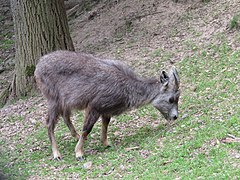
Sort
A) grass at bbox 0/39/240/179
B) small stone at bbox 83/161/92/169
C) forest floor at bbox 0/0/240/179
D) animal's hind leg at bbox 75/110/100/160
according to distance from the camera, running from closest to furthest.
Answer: grass at bbox 0/39/240/179
forest floor at bbox 0/0/240/179
small stone at bbox 83/161/92/169
animal's hind leg at bbox 75/110/100/160

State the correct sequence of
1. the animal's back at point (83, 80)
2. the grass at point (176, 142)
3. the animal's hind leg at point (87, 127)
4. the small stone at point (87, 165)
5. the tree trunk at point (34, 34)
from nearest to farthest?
the grass at point (176, 142) < the small stone at point (87, 165) < the animal's hind leg at point (87, 127) < the animal's back at point (83, 80) < the tree trunk at point (34, 34)

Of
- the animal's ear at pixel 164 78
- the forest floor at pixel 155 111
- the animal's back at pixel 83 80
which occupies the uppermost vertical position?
the animal's back at pixel 83 80

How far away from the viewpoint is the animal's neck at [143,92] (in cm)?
775

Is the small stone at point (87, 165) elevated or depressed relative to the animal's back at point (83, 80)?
depressed

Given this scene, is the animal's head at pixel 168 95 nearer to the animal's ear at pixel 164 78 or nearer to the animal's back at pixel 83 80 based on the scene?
the animal's ear at pixel 164 78

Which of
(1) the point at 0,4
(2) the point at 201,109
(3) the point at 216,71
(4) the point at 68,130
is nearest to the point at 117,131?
(4) the point at 68,130

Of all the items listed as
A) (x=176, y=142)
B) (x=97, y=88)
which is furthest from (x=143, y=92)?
(x=176, y=142)

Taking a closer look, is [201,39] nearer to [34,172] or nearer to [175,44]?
[175,44]

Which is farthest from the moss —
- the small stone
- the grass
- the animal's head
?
the small stone

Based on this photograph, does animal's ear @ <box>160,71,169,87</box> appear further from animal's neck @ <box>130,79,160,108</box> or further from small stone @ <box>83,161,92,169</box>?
small stone @ <box>83,161,92,169</box>

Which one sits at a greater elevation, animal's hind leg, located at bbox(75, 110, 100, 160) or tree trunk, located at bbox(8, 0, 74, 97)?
tree trunk, located at bbox(8, 0, 74, 97)

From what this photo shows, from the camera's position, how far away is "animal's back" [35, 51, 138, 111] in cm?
754

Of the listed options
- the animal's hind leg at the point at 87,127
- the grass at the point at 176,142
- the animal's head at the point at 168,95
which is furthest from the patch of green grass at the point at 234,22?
the animal's hind leg at the point at 87,127

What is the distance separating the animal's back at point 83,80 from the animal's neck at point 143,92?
0.14 meters
